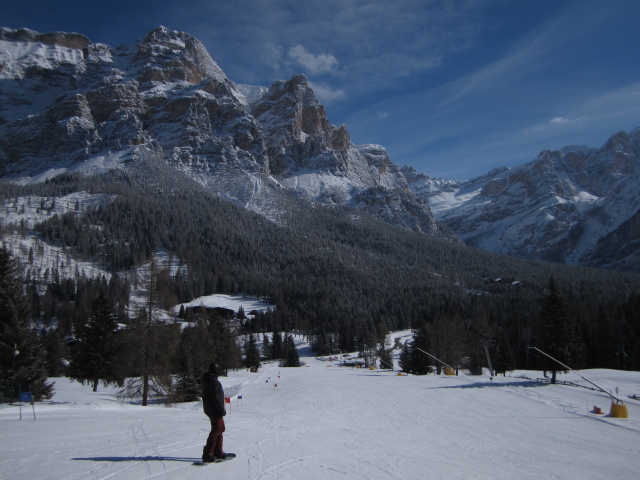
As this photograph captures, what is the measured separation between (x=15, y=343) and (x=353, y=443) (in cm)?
2029

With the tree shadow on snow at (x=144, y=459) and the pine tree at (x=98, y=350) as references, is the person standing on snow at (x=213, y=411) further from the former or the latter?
the pine tree at (x=98, y=350)

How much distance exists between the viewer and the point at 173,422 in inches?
611

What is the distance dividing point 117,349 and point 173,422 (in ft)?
77.6

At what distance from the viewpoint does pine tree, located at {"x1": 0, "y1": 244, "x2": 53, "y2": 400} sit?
22422 millimetres

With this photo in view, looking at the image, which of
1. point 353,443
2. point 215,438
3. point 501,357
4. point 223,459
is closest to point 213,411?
point 215,438

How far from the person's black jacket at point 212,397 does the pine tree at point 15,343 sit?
1848 centimetres

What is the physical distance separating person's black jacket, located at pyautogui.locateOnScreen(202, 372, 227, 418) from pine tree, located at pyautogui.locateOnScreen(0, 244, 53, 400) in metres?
18.5

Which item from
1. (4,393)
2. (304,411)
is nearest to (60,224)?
(4,393)

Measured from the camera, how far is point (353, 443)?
462 inches

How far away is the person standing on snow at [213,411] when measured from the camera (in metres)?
9.03

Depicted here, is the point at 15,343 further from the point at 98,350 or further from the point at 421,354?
the point at 421,354

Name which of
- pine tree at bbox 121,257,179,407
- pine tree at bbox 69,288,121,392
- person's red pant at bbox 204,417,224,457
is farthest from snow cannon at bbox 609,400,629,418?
pine tree at bbox 69,288,121,392

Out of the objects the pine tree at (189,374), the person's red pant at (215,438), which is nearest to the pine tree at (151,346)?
the pine tree at (189,374)

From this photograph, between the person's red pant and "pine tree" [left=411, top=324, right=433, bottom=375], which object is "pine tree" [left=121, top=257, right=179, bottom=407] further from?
"pine tree" [left=411, top=324, right=433, bottom=375]
